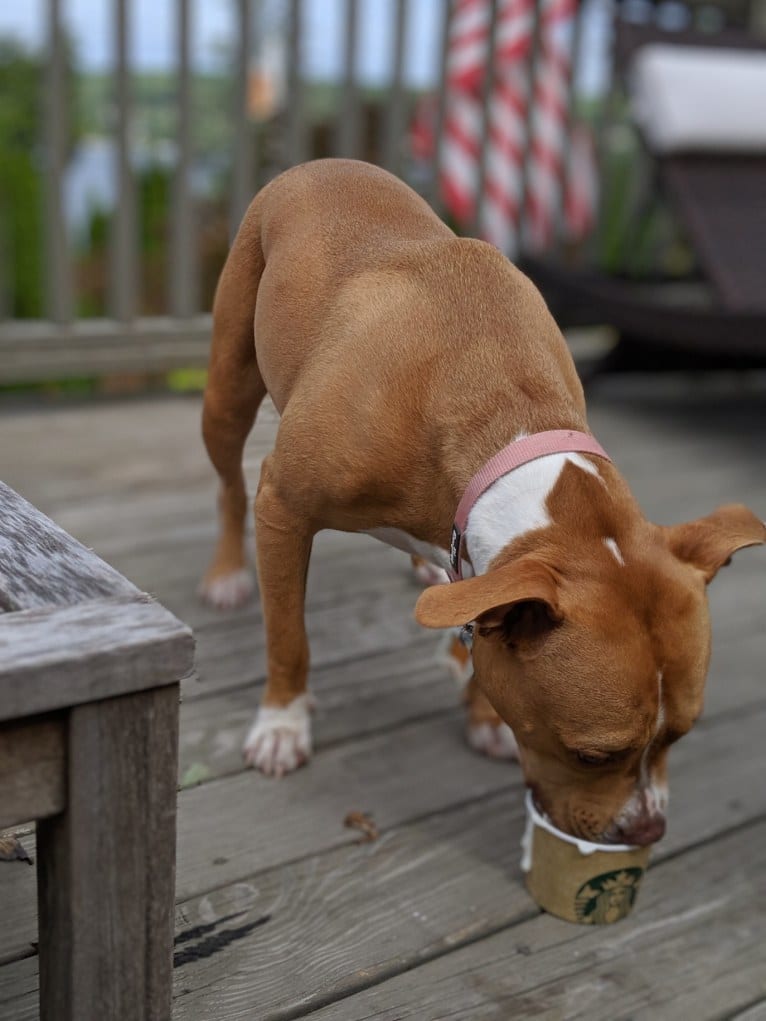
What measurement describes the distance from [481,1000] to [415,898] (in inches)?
9.1

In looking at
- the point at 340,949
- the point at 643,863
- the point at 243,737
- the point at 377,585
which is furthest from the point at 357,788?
the point at 377,585

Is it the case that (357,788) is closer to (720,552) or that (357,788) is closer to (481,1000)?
(481,1000)

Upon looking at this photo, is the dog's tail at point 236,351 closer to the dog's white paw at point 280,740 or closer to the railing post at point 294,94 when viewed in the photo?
the dog's white paw at point 280,740

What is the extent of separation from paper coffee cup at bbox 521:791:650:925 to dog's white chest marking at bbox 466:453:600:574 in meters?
0.42

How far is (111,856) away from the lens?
1.13 m

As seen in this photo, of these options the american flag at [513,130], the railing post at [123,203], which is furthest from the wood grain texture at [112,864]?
the american flag at [513,130]

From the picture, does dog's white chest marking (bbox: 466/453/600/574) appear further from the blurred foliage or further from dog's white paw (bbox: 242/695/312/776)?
the blurred foliage

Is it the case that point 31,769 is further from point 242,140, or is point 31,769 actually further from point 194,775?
point 242,140

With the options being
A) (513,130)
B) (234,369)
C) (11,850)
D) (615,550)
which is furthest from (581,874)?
(513,130)

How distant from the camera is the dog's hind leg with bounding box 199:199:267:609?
2320mm

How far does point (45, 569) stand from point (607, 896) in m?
1.04

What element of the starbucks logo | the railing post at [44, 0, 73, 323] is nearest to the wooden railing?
Result: the railing post at [44, 0, 73, 323]

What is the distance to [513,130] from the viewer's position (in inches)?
245

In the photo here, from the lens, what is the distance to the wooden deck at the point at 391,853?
5.40ft
